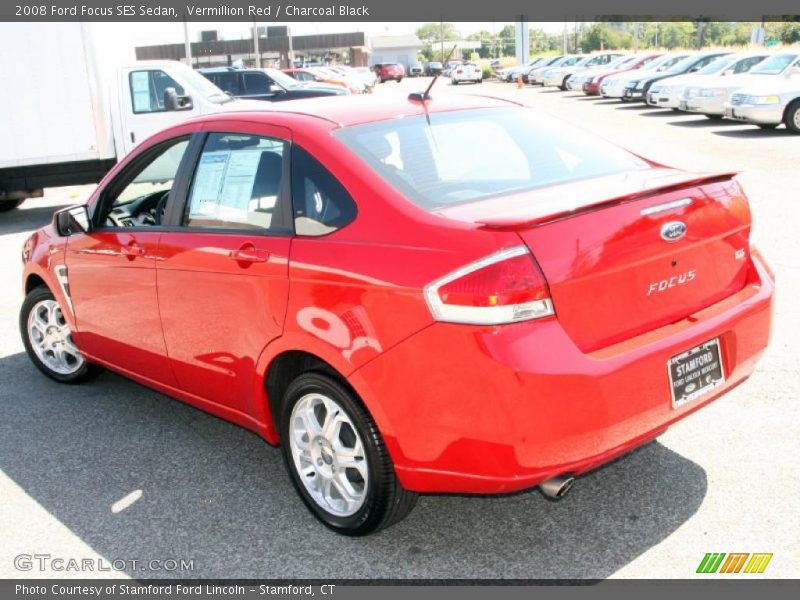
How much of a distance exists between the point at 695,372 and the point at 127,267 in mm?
2916

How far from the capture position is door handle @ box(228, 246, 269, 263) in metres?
3.75

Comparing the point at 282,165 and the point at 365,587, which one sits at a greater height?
the point at 282,165

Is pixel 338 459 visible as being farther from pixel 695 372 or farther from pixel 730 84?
pixel 730 84

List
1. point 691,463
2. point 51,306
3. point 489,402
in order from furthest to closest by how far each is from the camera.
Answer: point 51,306, point 691,463, point 489,402

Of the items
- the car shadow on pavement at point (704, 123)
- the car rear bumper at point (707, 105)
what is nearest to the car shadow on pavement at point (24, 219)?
the car shadow on pavement at point (704, 123)

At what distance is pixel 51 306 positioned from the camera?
5.72 m

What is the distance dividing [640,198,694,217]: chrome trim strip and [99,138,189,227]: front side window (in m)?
2.49

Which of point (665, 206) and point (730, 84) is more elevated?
point (665, 206)

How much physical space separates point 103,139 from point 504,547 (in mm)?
11635

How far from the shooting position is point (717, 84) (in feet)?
67.9

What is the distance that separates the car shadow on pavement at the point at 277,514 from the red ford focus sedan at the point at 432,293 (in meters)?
0.22

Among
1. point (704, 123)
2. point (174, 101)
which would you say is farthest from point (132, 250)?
point (704, 123)

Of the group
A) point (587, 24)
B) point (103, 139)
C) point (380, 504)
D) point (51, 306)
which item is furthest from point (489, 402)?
point (587, 24)

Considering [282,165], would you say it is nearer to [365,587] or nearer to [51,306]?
[365,587]
